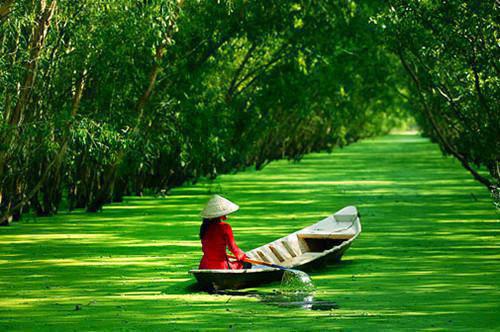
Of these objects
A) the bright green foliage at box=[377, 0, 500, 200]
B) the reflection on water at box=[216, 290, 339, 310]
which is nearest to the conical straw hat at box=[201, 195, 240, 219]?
the reflection on water at box=[216, 290, 339, 310]

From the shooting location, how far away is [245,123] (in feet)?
86.1

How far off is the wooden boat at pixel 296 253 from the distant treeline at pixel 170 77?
10.4 feet

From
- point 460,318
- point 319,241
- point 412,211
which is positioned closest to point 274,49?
point 412,211

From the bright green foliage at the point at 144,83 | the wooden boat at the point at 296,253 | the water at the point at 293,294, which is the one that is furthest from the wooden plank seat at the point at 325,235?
the bright green foliage at the point at 144,83

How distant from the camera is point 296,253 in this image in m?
11.2

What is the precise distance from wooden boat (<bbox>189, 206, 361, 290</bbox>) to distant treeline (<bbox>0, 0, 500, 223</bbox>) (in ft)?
10.4

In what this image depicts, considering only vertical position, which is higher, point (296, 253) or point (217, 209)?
point (217, 209)

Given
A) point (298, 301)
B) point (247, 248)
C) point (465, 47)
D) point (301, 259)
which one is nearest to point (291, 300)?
point (298, 301)

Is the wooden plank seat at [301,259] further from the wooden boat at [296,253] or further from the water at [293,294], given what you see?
the water at [293,294]

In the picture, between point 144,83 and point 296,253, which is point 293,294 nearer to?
point 296,253

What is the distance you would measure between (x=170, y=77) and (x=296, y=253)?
8165mm

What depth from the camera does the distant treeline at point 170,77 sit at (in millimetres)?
13539

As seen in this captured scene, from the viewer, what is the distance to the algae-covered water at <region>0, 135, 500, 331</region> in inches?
306

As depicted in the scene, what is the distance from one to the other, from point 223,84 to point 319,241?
1401 centimetres
